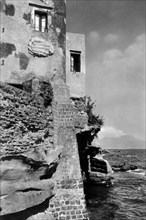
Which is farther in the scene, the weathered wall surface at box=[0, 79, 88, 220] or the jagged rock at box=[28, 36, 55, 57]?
the jagged rock at box=[28, 36, 55, 57]

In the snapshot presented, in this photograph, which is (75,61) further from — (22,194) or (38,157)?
(22,194)

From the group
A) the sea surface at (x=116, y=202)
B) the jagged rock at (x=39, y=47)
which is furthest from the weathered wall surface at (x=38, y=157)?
the sea surface at (x=116, y=202)

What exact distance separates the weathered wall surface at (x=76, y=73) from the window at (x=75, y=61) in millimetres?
235

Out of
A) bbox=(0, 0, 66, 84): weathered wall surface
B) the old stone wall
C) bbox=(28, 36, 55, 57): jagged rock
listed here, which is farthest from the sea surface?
bbox=(28, 36, 55, 57): jagged rock

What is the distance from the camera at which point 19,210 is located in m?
→ 9.29

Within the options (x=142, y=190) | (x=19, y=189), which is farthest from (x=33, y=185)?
(x=142, y=190)

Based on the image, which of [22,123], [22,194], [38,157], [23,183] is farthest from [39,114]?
[22,194]

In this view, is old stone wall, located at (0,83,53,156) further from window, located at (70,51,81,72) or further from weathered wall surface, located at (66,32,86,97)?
window, located at (70,51,81,72)

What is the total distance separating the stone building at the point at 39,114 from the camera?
9688 millimetres

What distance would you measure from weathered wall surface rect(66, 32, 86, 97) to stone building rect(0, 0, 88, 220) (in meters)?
0.05

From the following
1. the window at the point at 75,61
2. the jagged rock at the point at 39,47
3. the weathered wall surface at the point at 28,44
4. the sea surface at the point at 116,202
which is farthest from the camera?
the window at the point at 75,61

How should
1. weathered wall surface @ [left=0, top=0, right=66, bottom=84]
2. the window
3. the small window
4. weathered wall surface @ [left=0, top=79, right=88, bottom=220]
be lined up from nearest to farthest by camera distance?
weathered wall surface @ [left=0, top=79, right=88, bottom=220]
weathered wall surface @ [left=0, top=0, right=66, bottom=84]
the small window
the window

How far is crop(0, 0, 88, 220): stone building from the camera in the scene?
9.69 meters

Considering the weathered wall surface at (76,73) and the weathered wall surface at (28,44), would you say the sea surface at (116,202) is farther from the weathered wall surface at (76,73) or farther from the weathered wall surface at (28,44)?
the weathered wall surface at (28,44)
